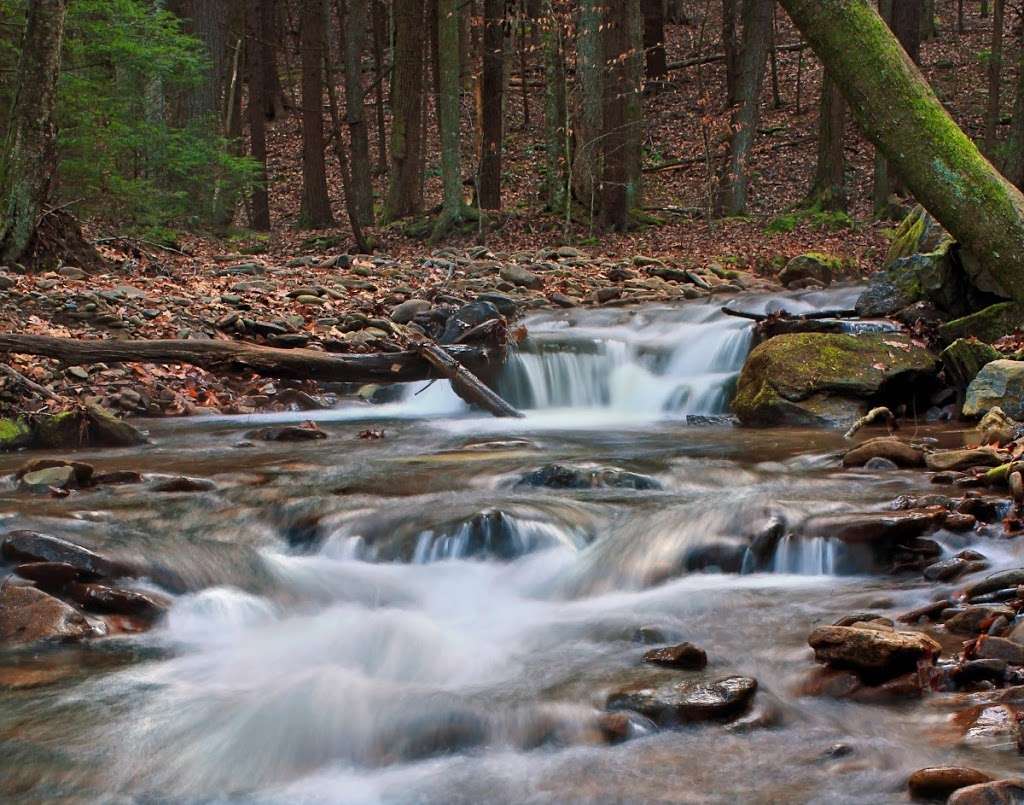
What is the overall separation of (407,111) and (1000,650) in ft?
57.5

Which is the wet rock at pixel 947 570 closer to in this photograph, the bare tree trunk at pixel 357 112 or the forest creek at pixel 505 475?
the forest creek at pixel 505 475

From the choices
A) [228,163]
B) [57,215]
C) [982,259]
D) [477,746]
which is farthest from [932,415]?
[228,163]

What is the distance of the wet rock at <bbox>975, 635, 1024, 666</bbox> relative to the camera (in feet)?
13.3

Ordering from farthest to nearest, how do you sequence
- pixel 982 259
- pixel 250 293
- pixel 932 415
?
1. pixel 250 293
2. pixel 932 415
3. pixel 982 259

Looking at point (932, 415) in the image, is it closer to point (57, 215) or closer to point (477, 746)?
point (477, 746)

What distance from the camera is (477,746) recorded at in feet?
13.4

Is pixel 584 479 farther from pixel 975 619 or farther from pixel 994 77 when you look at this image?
pixel 994 77

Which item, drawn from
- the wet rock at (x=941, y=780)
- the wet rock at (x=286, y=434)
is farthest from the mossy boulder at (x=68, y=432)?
the wet rock at (x=941, y=780)

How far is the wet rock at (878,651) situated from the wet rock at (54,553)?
11.2ft

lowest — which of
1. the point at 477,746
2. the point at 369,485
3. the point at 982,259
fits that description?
the point at 477,746

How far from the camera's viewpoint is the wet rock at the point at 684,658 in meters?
4.57

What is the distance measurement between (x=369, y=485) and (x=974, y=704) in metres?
4.47

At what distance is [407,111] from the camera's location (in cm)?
2016

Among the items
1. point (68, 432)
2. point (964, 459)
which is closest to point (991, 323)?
point (964, 459)
